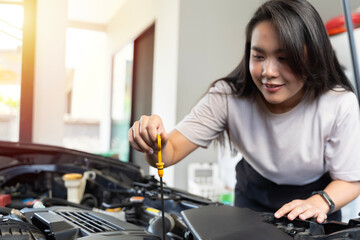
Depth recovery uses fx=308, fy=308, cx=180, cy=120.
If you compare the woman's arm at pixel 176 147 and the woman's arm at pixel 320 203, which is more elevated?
the woman's arm at pixel 176 147

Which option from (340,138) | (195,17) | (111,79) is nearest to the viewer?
(340,138)

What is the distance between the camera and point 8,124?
79.8 inches

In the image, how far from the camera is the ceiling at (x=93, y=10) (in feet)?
12.8

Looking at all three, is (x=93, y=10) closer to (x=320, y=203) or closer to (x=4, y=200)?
(x=4, y=200)

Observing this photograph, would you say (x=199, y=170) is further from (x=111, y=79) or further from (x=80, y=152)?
(x=111, y=79)

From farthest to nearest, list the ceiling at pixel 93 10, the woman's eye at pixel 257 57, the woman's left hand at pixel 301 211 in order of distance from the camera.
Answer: the ceiling at pixel 93 10 → the woman's eye at pixel 257 57 → the woman's left hand at pixel 301 211

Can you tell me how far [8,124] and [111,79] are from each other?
284 cm

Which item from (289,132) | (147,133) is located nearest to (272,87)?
(289,132)

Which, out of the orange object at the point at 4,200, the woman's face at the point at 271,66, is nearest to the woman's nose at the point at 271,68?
the woman's face at the point at 271,66

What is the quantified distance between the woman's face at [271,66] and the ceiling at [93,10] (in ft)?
11.5

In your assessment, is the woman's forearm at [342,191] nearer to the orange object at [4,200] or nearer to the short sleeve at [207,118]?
the short sleeve at [207,118]

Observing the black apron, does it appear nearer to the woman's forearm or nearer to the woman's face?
the woman's forearm

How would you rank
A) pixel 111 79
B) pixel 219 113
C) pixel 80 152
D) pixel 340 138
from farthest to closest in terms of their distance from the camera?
pixel 111 79 < pixel 80 152 < pixel 219 113 < pixel 340 138

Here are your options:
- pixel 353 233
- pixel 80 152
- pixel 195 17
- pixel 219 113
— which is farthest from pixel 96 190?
pixel 195 17
